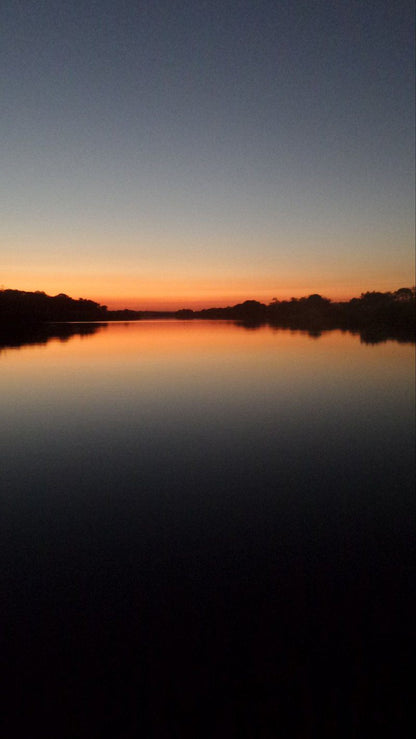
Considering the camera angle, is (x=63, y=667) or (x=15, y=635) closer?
(x=63, y=667)

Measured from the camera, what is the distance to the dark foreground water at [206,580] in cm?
402

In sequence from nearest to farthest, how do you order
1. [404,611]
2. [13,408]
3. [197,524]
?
1. [404,611]
2. [197,524]
3. [13,408]

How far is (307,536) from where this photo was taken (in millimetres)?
7070

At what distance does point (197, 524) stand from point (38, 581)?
3.01 m

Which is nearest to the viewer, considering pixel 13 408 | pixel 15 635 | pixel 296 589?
pixel 15 635

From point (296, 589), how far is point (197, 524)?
2.48 meters

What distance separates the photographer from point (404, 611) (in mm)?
5230

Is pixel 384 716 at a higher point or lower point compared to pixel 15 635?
lower

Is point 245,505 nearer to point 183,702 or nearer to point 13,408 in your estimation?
point 183,702

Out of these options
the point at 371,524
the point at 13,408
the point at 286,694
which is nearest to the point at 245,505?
the point at 371,524

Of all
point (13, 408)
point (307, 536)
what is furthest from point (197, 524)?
point (13, 408)

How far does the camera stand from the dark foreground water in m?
4.02

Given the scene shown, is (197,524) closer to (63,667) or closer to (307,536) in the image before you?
(307,536)

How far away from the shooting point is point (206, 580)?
5.85 m
